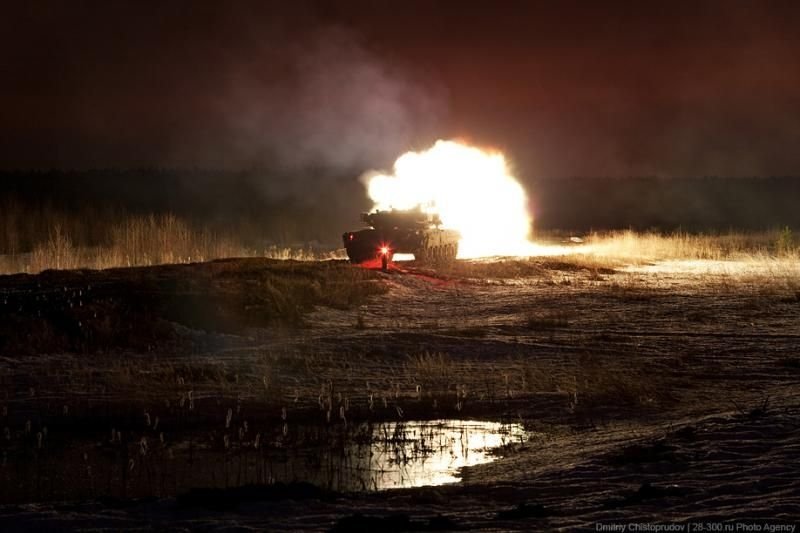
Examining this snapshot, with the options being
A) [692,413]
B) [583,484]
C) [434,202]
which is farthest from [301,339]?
[434,202]

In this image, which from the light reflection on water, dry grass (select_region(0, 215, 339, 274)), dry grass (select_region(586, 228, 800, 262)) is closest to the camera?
the light reflection on water

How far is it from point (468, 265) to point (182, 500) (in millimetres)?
28101

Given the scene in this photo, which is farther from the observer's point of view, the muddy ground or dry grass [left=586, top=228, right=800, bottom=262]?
dry grass [left=586, top=228, right=800, bottom=262]

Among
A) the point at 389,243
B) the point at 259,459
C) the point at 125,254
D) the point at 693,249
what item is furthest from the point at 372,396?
the point at 693,249

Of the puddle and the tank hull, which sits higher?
the tank hull

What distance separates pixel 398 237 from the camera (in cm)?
3700

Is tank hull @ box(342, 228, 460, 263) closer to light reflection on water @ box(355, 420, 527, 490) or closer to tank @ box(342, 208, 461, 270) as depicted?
tank @ box(342, 208, 461, 270)

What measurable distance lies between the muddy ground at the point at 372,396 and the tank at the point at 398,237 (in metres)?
7.62

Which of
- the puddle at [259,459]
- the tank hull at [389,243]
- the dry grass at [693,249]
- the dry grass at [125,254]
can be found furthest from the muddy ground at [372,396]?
the dry grass at [693,249]

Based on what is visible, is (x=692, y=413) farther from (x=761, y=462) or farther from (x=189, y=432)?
(x=189, y=432)

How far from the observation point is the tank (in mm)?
36750

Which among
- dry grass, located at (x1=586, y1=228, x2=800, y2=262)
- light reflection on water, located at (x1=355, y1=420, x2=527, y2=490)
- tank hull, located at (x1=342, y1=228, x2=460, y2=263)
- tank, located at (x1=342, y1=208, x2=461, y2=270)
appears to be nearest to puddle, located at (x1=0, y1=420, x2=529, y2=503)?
light reflection on water, located at (x1=355, y1=420, x2=527, y2=490)

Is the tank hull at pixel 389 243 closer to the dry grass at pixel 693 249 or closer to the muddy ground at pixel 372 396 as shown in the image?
the muddy ground at pixel 372 396

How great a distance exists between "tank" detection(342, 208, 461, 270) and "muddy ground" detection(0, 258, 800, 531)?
7616 mm
